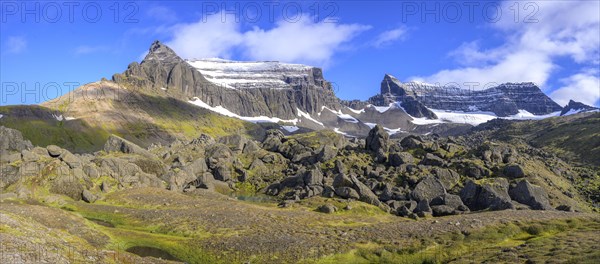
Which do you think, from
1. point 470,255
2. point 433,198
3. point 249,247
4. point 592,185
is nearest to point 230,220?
point 249,247

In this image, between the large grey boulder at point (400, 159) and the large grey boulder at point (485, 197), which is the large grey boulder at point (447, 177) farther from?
the large grey boulder at point (400, 159)

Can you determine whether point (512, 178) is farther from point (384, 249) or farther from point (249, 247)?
point (249, 247)

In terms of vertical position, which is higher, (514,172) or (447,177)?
(514,172)

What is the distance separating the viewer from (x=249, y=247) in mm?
49750

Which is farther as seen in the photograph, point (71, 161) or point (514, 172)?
point (514, 172)

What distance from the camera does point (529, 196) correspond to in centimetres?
8375

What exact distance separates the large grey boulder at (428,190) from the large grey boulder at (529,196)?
45.7 feet

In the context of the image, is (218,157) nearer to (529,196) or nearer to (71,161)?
(71,161)

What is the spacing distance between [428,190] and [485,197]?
1127cm

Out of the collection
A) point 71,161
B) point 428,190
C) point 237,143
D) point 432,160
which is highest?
point 237,143

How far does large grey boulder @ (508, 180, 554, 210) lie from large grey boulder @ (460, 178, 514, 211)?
1959 mm

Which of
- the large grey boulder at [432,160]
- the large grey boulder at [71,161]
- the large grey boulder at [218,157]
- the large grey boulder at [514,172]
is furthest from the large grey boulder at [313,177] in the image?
the large grey boulder at [71,161]

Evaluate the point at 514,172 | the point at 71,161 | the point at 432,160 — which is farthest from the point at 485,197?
the point at 71,161

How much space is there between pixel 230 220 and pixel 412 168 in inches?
2674
